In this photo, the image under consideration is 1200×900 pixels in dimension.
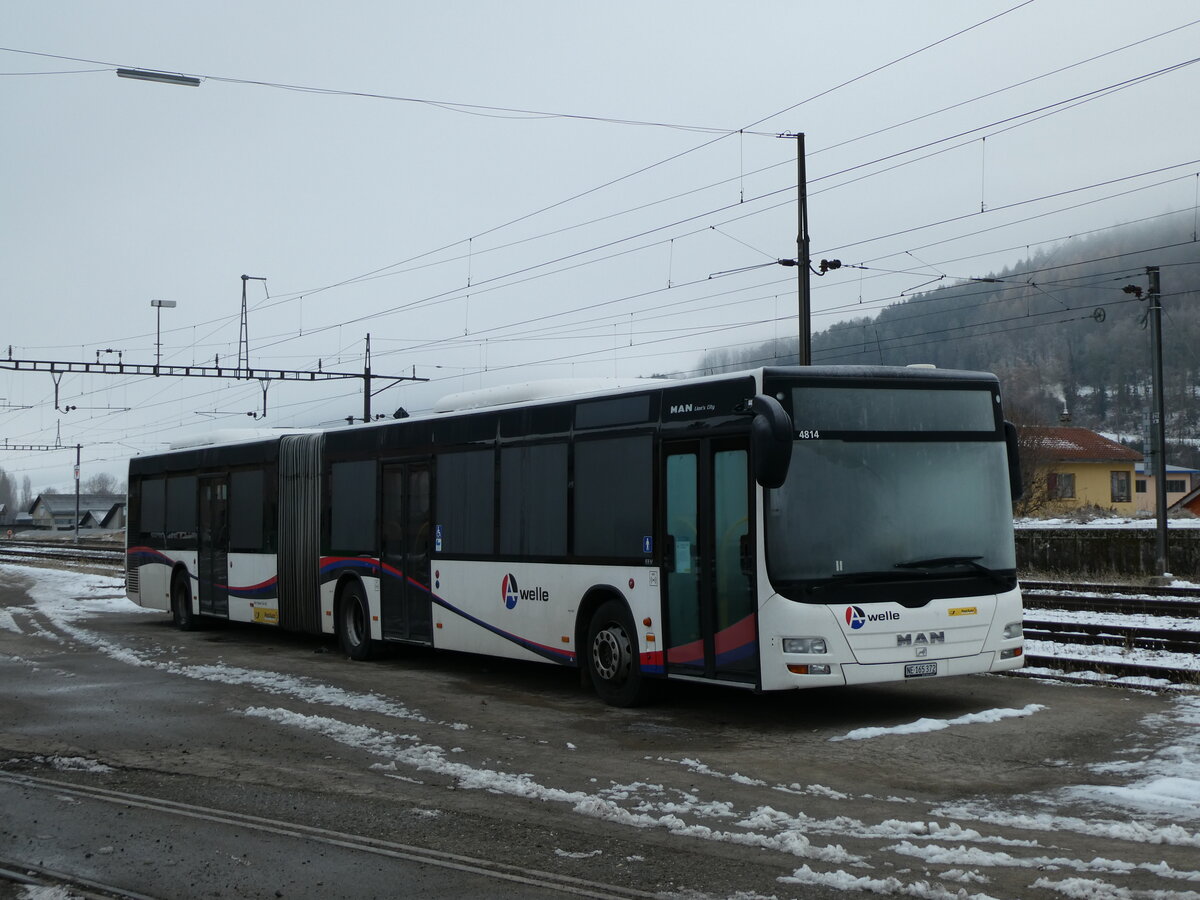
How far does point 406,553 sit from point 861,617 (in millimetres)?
6870

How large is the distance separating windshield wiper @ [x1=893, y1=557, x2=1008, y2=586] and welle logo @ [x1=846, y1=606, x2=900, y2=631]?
41 centimetres

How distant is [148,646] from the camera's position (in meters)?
18.9

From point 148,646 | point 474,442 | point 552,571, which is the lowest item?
point 148,646

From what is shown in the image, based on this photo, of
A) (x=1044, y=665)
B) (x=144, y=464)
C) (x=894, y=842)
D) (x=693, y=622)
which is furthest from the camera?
(x=144, y=464)

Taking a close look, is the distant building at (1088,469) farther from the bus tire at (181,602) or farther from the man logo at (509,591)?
the man logo at (509,591)

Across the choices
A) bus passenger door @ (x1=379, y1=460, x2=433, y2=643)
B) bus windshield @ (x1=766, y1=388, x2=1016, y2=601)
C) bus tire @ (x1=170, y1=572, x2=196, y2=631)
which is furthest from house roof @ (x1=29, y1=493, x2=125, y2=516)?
bus windshield @ (x1=766, y1=388, x2=1016, y2=601)

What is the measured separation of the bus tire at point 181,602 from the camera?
2225cm

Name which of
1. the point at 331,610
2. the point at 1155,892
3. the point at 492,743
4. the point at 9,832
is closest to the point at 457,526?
the point at 331,610

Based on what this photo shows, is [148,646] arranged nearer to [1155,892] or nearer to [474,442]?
[474,442]

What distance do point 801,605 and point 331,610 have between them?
885 cm

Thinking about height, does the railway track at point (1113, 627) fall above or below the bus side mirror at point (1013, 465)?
below

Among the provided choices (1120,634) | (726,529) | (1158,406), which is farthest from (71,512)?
(726,529)

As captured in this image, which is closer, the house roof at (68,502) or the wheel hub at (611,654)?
the wheel hub at (611,654)

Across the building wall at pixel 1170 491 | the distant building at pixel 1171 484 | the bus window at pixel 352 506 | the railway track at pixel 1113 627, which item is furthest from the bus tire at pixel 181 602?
the distant building at pixel 1171 484
